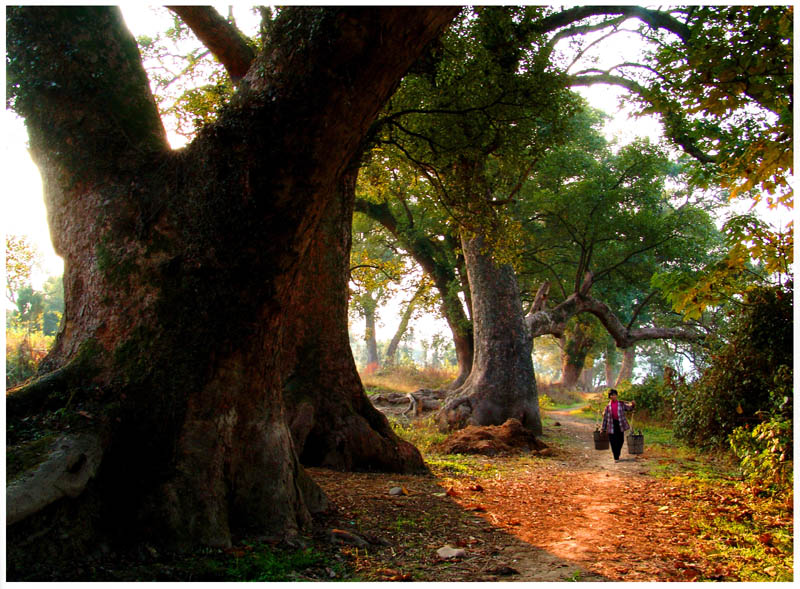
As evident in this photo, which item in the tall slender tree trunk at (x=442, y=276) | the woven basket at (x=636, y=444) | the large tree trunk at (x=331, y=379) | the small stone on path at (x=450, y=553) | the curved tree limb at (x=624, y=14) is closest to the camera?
the small stone on path at (x=450, y=553)

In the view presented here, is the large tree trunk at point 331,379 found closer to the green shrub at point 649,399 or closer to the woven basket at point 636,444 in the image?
the woven basket at point 636,444

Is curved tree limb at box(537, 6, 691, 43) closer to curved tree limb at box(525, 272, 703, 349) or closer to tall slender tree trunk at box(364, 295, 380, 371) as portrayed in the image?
curved tree limb at box(525, 272, 703, 349)

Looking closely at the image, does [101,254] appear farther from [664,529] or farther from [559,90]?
[559,90]

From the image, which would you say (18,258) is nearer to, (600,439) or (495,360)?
(495,360)

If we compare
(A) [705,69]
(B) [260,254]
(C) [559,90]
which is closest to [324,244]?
(B) [260,254]

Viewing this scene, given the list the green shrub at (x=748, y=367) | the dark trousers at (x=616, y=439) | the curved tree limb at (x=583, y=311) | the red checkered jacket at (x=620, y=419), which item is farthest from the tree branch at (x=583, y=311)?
the green shrub at (x=748, y=367)

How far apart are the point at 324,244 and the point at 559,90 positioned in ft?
13.6

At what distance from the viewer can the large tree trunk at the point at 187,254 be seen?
12.7ft

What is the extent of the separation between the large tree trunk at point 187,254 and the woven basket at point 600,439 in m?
8.53

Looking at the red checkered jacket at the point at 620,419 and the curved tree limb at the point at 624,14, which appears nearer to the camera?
the red checkered jacket at the point at 620,419

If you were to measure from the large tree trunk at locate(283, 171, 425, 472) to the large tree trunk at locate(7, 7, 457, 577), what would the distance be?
2.50 metres

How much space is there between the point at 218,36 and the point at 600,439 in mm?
10018

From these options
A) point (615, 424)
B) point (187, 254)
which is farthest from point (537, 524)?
point (615, 424)

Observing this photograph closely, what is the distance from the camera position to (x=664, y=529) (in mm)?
5008
